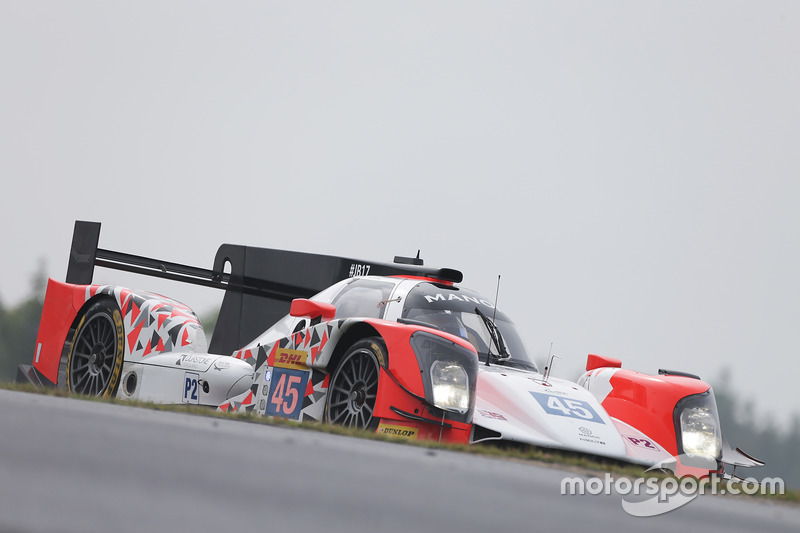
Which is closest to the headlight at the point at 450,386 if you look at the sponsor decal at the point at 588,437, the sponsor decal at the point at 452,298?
the sponsor decal at the point at 588,437

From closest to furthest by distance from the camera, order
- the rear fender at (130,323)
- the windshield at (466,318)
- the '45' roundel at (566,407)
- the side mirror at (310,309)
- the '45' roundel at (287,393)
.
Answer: the '45' roundel at (566,407), the '45' roundel at (287,393), the side mirror at (310,309), the windshield at (466,318), the rear fender at (130,323)

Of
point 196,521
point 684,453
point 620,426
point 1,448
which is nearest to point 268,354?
point 620,426

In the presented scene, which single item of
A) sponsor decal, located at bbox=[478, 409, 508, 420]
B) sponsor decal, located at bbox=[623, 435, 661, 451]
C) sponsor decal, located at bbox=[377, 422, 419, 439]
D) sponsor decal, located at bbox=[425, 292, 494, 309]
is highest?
sponsor decal, located at bbox=[425, 292, 494, 309]

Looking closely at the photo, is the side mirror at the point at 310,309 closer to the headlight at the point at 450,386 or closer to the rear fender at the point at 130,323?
the headlight at the point at 450,386

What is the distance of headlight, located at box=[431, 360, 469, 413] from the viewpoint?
5.65 metres

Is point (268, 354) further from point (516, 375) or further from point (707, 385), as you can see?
point (707, 385)

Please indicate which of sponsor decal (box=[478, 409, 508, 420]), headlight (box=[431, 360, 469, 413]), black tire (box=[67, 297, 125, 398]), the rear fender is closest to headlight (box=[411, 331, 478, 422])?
headlight (box=[431, 360, 469, 413])

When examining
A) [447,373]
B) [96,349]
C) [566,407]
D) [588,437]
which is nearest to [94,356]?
[96,349]

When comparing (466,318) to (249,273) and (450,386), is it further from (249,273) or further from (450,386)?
(249,273)

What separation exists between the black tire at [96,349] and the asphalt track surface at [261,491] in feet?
16.3

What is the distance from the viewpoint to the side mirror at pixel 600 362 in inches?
316

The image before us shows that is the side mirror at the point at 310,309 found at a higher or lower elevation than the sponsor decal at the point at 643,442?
higher

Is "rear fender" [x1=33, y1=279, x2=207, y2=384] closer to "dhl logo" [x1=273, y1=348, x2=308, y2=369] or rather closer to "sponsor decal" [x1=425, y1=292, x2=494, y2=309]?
"dhl logo" [x1=273, y1=348, x2=308, y2=369]

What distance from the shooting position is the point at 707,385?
23.7 feet
